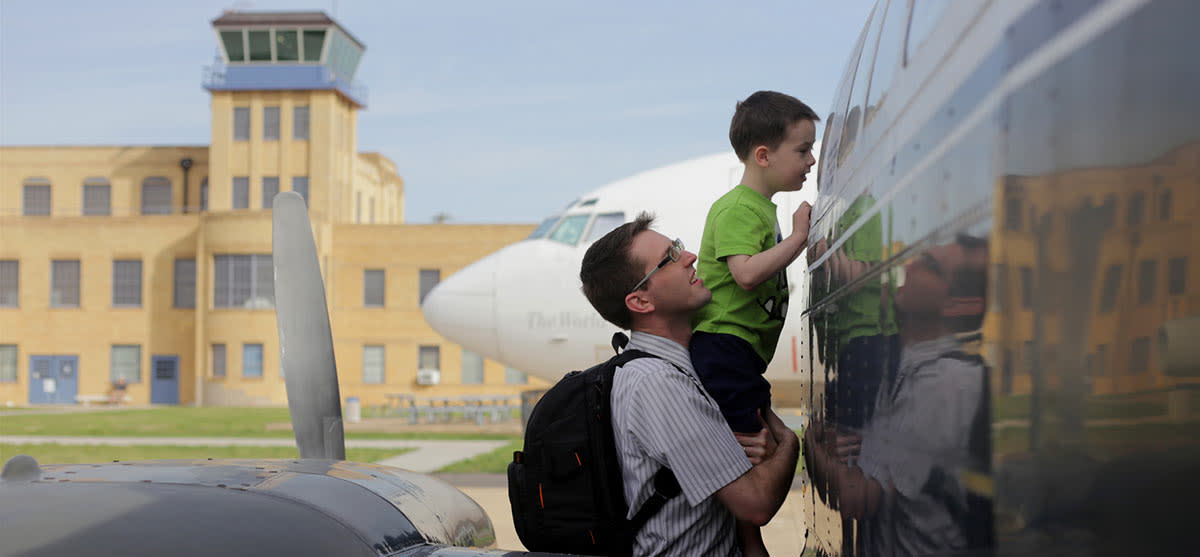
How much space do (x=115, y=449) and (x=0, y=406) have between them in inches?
1432

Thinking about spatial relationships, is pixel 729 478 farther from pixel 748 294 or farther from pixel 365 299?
pixel 365 299

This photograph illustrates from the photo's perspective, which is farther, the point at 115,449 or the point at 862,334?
the point at 115,449

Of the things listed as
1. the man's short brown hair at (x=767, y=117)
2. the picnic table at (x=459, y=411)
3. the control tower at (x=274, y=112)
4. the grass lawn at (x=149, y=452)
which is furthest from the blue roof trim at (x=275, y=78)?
the man's short brown hair at (x=767, y=117)

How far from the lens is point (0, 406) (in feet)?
165

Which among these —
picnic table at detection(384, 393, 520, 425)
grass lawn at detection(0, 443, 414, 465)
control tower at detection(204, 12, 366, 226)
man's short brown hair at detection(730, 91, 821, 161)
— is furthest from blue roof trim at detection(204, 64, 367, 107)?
man's short brown hair at detection(730, 91, 821, 161)

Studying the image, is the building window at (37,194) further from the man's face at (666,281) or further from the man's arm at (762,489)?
the man's arm at (762,489)

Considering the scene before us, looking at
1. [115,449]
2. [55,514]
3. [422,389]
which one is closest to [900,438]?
[55,514]

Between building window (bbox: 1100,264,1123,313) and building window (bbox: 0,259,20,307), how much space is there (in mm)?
57653

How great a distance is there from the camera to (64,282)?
52094 millimetres

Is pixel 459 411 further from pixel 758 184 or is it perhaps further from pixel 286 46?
pixel 758 184

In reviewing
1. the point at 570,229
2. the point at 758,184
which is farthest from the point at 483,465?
the point at 758,184

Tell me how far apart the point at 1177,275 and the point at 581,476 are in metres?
1.64

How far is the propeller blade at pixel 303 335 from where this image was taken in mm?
4215

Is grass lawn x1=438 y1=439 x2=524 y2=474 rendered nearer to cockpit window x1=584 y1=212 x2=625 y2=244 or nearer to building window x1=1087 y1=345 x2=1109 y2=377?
cockpit window x1=584 y1=212 x2=625 y2=244
